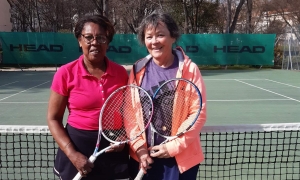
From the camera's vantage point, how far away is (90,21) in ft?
5.73

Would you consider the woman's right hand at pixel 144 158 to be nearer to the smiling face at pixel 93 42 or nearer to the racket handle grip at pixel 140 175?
the racket handle grip at pixel 140 175

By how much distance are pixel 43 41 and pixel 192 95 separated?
1445cm

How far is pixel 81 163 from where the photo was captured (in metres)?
1.74

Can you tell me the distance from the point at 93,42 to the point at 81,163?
592 millimetres

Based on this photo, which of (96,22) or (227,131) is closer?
(96,22)

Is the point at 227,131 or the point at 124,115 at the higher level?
the point at 124,115

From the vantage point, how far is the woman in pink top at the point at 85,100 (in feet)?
5.70

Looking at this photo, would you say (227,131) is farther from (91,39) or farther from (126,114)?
(91,39)

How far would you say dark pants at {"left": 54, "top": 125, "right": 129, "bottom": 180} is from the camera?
5.85 feet

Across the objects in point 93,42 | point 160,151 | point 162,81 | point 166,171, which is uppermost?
point 93,42

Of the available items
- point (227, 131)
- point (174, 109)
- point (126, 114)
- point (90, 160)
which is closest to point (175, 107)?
point (174, 109)

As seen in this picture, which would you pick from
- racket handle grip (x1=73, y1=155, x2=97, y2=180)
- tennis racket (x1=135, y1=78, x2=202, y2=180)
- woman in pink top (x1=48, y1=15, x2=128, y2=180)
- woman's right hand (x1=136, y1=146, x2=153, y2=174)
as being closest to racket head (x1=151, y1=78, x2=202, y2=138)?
tennis racket (x1=135, y1=78, x2=202, y2=180)

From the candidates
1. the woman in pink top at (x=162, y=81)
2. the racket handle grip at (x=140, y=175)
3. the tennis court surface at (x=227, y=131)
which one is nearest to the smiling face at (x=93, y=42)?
the woman in pink top at (x=162, y=81)

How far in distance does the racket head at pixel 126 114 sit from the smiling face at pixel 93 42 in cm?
21
